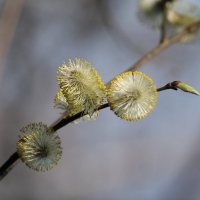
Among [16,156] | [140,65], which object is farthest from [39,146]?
[140,65]

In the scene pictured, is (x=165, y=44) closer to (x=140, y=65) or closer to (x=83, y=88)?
(x=140, y=65)

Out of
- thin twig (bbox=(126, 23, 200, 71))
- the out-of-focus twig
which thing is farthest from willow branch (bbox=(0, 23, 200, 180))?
the out-of-focus twig

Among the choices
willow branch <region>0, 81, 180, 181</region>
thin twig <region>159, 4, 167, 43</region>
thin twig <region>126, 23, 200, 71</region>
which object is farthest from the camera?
thin twig <region>159, 4, 167, 43</region>

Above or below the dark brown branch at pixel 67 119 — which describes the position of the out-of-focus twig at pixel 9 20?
above

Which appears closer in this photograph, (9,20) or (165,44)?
(165,44)

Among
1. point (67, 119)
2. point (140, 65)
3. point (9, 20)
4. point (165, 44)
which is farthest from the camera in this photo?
point (9, 20)

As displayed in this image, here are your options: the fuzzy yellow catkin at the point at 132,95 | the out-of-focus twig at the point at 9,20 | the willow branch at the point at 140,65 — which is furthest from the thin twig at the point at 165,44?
the out-of-focus twig at the point at 9,20

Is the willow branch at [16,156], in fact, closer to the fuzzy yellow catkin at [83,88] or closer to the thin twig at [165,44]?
the fuzzy yellow catkin at [83,88]

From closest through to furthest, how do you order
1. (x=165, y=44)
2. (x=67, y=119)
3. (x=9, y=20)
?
(x=67, y=119)
(x=165, y=44)
(x=9, y=20)

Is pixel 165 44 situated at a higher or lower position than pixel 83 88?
higher

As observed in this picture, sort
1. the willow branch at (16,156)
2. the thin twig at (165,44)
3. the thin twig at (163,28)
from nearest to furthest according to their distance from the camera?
the willow branch at (16,156) → the thin twig at (165,44) → the thin twig at (163,28)

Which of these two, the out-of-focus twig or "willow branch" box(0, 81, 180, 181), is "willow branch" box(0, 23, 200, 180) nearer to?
"willow branch" box(0, 81, 180, 181)

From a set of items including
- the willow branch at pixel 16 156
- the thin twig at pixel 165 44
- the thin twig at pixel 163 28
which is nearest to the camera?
the willow branch at pixel 16 156
